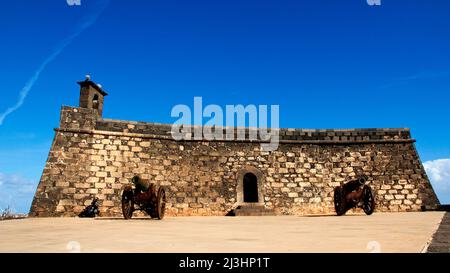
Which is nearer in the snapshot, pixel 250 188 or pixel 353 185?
pixel 353 185

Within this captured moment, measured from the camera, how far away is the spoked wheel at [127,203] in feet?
29.8

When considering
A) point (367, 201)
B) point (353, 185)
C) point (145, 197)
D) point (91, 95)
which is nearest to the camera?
point (145, 197)

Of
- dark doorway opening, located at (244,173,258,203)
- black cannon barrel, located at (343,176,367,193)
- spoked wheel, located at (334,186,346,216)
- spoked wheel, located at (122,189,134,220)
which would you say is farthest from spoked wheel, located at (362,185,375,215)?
spoked wheel, located at (122,189,134,220)

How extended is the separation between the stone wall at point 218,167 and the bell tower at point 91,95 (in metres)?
0.44

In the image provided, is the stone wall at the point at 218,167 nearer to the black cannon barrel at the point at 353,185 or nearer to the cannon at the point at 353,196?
the cannon at the point at 353,196

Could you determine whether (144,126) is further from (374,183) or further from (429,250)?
(429,250)

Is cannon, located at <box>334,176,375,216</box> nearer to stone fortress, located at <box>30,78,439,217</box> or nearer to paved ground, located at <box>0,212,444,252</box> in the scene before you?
stone fortress, located at <box>30,78,439,217</box>

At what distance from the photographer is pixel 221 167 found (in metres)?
13.7

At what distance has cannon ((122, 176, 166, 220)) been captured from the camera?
8867 millimetres

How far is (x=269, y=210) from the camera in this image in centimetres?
1280

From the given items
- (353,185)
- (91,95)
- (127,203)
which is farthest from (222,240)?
Answer: (91,95)

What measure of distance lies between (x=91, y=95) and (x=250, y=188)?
24.3 ft

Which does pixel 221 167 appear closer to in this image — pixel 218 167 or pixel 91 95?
pixel 218 167

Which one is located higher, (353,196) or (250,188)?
(250,188)
